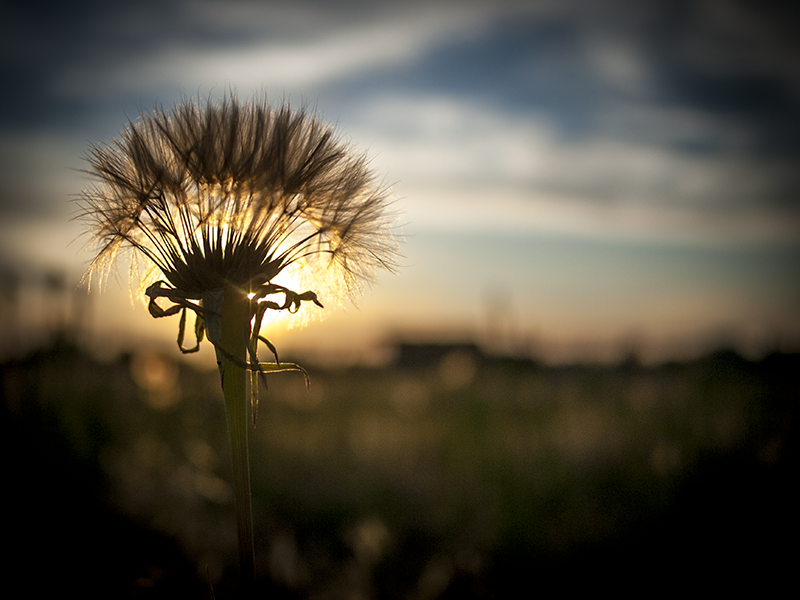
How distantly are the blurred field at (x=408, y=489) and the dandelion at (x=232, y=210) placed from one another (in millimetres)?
2247

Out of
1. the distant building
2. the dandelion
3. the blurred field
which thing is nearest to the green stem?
the dandelion

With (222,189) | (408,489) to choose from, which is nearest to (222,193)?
(222,189)

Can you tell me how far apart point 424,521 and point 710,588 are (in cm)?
234

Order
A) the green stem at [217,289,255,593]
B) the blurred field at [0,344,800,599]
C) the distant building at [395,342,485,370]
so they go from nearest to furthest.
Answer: the green stem at [217,289,255,593]
the blurred field at [0,344,800,599]
the distant building at [395,342,485,370]

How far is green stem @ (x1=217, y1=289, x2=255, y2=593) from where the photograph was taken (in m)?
1.20

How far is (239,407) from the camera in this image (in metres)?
1.29

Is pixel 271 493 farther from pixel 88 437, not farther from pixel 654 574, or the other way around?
pixel 654 574

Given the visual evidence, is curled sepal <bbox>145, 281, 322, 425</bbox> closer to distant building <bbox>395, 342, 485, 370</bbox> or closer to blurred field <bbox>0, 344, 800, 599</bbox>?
blurred field <bbox>0, 344, 800, 599</bbox>

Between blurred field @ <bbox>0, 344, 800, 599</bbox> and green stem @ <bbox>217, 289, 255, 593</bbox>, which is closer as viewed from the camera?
green stem @ <bbox>217, 289, 255, 593</bbox>

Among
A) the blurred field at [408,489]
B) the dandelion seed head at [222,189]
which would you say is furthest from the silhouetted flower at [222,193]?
the blurred field at [408,489]

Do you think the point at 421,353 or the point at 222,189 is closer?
the point at 222,189

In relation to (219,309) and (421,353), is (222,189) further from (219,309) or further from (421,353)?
(421,353)

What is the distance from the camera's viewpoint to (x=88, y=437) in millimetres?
5156

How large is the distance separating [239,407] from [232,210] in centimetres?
56
